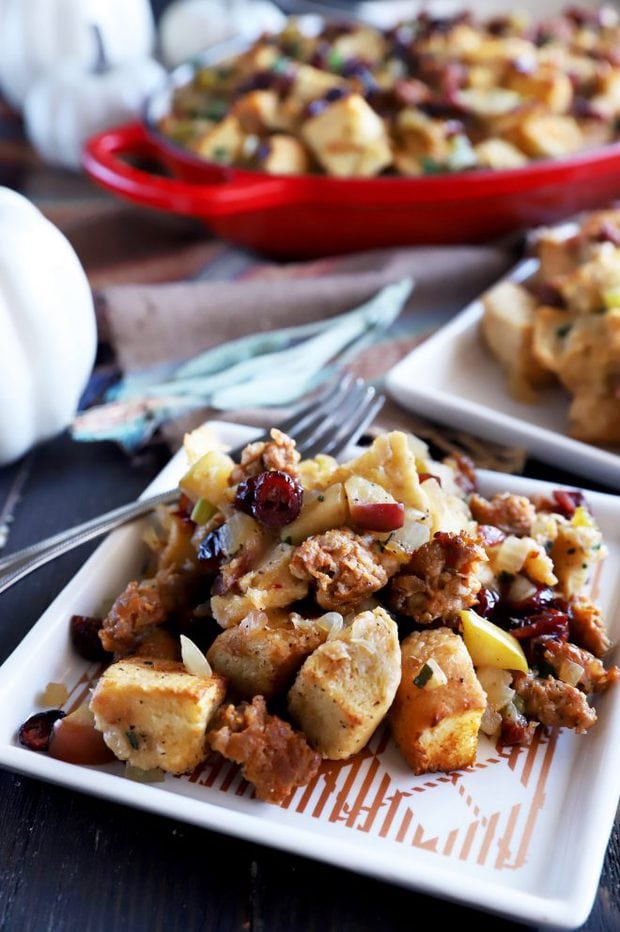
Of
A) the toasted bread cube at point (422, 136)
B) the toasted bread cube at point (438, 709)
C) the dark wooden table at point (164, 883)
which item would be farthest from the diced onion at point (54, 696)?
the toasted bread cube at point (422, 136)

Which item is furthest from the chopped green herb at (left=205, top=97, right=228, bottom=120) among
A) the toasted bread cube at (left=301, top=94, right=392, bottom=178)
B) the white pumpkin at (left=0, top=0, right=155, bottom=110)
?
the white pumpkin at (left=0, top=0, right=155, bottom=110)

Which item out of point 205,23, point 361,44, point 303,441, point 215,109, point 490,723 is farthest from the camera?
point 205,23

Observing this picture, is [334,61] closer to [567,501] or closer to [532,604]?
[567,501]

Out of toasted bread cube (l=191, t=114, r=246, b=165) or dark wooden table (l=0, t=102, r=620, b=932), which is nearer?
dark wooden table (l=0, t=102, r=620, b=932)

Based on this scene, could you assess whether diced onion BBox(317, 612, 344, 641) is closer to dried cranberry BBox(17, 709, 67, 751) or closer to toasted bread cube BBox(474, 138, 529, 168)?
dried cranberry BBox(17, 709, 67, 751)

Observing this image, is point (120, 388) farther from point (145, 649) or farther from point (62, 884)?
point (62, 884)

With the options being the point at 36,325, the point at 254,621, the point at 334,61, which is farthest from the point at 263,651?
the point at 334,61
